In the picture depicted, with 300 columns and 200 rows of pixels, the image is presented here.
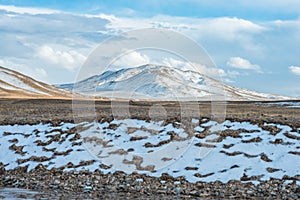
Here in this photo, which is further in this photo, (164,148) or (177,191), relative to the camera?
(164,148)

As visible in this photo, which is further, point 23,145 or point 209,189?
point 23,145

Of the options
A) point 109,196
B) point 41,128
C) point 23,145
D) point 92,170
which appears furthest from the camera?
point 41,128

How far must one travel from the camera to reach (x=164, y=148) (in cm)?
2592

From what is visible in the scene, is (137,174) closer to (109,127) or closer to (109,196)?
(109,196)

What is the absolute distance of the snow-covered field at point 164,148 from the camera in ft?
75.9

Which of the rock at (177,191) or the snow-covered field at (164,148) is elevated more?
the snow-covered field at (164,148)

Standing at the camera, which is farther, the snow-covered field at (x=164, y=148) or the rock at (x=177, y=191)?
the snow-covered field at (x=164, y=148)

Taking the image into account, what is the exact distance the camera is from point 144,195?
66.3 ft

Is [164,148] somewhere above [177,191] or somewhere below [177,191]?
above

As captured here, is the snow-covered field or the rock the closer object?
the rock

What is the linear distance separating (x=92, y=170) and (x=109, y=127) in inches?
214

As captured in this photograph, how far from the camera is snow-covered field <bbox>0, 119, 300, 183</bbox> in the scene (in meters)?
23.1

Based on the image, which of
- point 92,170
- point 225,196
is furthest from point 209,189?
point 92,170

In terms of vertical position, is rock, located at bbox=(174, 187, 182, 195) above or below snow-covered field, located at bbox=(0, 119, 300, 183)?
below
